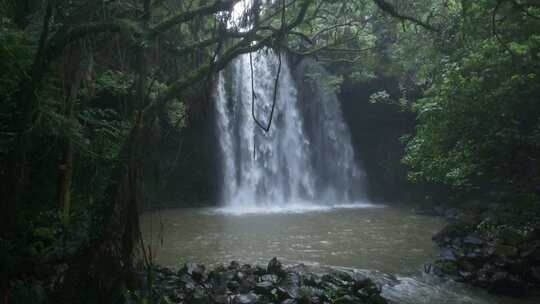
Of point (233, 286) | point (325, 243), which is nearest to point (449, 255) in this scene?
point (325, 243)

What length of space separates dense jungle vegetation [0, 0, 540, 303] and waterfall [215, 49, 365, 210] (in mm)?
10744

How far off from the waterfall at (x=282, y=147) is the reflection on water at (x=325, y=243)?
12.3ft

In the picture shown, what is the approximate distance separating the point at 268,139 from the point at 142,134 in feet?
53.9

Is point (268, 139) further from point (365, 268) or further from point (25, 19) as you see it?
point (25, 19)

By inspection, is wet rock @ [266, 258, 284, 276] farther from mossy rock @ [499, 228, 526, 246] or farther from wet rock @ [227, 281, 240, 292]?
mossy rock @ [499, 228, 526, 246]

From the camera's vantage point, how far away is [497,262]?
7.74 metres

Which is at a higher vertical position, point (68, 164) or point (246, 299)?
point (68, 164)

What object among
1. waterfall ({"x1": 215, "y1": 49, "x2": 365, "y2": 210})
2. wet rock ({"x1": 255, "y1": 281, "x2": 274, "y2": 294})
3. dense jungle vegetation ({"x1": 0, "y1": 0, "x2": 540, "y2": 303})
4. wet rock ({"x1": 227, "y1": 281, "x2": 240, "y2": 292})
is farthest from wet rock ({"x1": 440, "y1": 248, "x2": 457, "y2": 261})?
waterfall ({"x1": 215, "y1": 49, "x2": 365, "y2": 210})

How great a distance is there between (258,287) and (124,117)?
3.18 meters

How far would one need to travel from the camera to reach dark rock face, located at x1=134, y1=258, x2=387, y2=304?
227 inches

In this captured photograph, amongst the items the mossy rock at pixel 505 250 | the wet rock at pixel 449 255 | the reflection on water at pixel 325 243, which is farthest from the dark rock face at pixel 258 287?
the mossy rock at pixel 505 250

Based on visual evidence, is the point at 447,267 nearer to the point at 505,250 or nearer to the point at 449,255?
the point at 449,255

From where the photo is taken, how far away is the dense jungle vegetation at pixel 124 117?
14.1 ft

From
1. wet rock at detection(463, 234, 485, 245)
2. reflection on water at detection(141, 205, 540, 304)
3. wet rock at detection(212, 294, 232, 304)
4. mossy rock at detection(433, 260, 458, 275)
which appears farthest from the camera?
wet rock at detection(463, 234, 485, 245)
